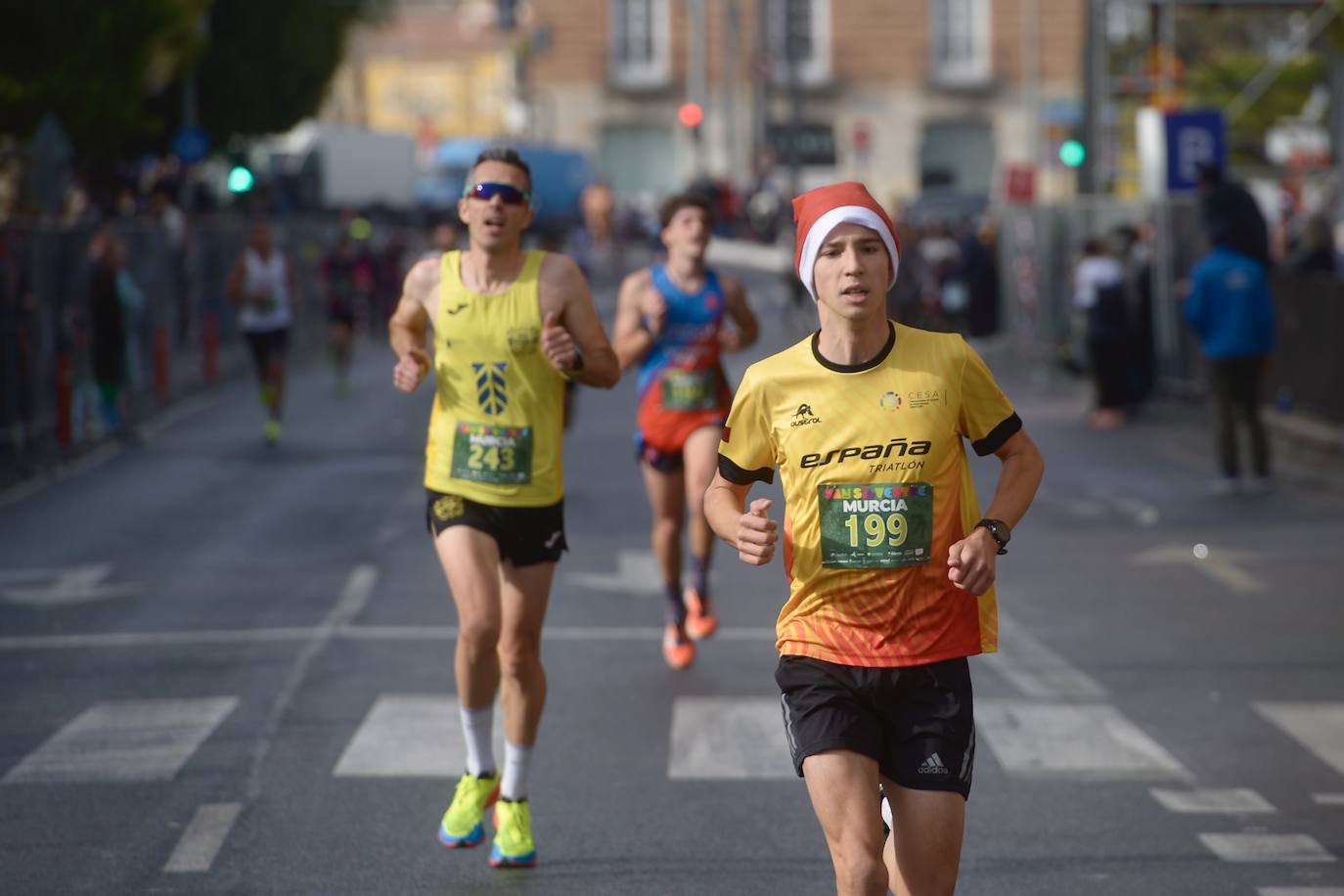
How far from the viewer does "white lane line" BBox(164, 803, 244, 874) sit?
22.2ft

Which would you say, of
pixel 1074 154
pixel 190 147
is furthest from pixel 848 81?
pixel 1074 154

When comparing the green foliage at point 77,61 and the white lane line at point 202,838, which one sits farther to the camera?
the green foliage at point 77,61

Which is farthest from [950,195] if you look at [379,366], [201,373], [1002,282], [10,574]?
[10,574]

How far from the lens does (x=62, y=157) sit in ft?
70.0

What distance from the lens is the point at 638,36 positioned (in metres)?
77.1

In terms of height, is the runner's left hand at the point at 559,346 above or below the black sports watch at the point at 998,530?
above

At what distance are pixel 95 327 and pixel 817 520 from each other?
1673cm

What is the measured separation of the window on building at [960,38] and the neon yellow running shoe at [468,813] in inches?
2823

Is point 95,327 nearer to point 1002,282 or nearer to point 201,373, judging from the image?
point 201,373

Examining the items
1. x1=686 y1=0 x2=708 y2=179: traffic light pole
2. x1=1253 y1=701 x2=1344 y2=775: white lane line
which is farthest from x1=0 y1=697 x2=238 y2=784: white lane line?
x1=686 y1=0 x2=708 y2=179: traffic light pole

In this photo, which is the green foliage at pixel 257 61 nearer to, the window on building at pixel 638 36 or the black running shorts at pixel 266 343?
the black running shorts at pixel 266 343

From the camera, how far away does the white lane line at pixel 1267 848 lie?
6.92 m

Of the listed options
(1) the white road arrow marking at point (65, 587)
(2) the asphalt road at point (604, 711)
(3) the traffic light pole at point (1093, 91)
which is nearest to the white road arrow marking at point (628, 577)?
(2) the asphalt road at point (604, 711)

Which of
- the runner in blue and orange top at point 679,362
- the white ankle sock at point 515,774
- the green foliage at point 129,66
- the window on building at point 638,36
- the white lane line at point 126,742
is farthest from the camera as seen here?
the window on building at point 638,36
